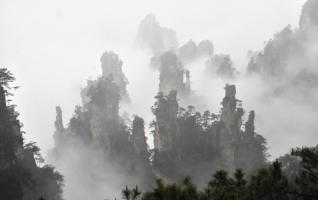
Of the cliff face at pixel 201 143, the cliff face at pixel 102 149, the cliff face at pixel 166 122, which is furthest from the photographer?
the cliff face at pixel 166 122

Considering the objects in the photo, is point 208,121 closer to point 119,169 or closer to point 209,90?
point 119,169

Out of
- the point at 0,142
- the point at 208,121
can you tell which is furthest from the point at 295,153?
the point at 208,121

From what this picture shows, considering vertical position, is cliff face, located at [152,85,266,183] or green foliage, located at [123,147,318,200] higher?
cliff face, located at [152,85,266,183]

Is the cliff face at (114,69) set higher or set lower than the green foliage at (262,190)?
higher

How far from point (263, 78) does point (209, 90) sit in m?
28.7

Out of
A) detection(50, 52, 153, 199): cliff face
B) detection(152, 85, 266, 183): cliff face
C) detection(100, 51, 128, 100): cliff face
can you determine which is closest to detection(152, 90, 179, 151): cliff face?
detection(152, 85, 266, 183): cliff face

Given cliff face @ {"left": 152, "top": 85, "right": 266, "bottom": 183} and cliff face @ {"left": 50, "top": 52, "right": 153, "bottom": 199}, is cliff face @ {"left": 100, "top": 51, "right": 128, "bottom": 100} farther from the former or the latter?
cliff face @ {"left": 152, "top": 85, "right": 266, "bottom": 183}

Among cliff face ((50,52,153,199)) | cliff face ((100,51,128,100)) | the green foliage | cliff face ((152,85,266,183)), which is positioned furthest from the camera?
cliff face ((100,51,128,100))

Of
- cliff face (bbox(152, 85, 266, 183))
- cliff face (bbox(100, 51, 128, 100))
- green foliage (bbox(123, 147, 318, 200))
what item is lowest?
green foliage (bbox(123, 147, 318, 200))

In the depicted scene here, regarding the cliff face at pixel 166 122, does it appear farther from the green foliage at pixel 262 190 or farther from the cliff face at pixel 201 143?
the green foliage at pixel 262 190

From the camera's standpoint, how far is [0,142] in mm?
57719

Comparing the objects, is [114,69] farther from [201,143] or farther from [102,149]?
[201,143]

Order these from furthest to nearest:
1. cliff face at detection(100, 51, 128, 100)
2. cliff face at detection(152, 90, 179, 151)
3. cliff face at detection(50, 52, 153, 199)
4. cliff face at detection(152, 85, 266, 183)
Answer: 1. cliff face at detection(100, 51, 128, 100)
2. cliff face at detection(152, 90, 179, 151)
3. cliff face at detection(50, 52, 153, 199)
4. cliff face at detection(152, 85, 266, 183)

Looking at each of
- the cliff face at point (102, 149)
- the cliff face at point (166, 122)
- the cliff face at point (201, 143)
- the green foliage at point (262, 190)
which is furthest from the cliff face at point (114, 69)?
the green foliage at point (262, 190)
